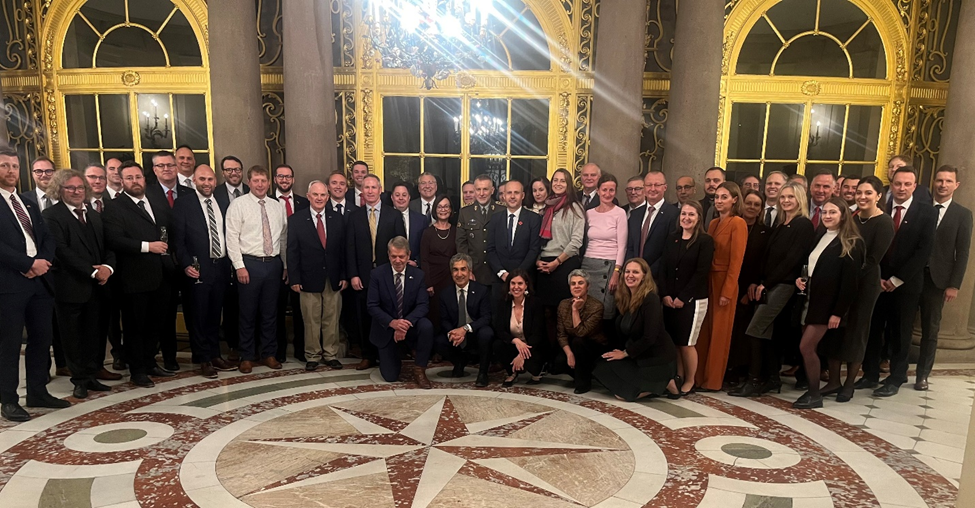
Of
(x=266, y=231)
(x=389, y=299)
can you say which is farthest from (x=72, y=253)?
(x=389, y=299)

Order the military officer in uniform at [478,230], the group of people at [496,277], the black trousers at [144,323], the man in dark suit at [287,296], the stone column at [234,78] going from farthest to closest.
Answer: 1. the stone column at [234,78]
2. the man in dark suit at [287,296]
3. the military officer in uniform at [478,230]
4. the black trousers at [144,323]
5. the group of people at [496,277]

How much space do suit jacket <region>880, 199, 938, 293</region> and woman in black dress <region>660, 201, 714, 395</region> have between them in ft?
5.29

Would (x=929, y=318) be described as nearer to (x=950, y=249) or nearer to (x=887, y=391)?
(x=950, y=249)

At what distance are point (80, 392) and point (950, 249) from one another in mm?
7117

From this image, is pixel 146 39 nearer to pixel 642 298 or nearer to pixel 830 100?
pixel 642 298

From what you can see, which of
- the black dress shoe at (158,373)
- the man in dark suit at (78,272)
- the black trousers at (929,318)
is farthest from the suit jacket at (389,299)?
the black trousers at (929,318)

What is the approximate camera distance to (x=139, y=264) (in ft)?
15.2

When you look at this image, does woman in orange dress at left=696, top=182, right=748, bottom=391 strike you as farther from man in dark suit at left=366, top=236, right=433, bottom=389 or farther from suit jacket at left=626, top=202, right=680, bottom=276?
man in dark suit at left=366, top=236, right=433, bottom=389

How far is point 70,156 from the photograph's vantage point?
311 inches

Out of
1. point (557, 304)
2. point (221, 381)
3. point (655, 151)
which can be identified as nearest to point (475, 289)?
point (557, 304)

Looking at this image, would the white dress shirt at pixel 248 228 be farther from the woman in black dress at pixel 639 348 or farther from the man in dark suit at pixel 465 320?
the woman in black dress at pixel 639 348

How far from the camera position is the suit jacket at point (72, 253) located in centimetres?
422

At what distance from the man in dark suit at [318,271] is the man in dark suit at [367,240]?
0.39ft

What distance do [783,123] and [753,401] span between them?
450cm
